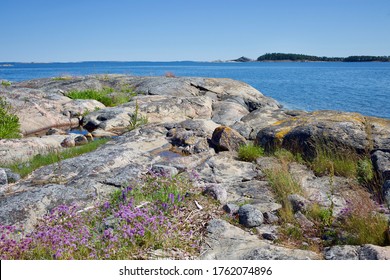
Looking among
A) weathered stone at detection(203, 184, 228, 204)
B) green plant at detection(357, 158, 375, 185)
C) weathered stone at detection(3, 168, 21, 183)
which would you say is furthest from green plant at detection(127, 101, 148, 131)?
green plant at detection(357, 158, 375, 185)

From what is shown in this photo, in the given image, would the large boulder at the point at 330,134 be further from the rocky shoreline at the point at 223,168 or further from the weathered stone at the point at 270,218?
the weathered stone at the point at 270,218

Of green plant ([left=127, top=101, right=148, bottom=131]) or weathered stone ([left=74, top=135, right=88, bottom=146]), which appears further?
green plant ([left=127, top=101, right=148, bottom=131])

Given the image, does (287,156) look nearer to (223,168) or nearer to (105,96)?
(223,168)

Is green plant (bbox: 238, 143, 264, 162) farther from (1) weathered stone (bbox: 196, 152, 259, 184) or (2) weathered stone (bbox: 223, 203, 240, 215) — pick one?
(2) weathered stone (bbox: 223, 203, 240, 215)

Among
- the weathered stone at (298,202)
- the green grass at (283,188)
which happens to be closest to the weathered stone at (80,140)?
the green grass at (283,188)

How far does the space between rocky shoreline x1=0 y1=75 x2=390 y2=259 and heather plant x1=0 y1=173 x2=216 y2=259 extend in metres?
0.40

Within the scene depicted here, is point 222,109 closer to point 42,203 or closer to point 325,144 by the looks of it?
point 325,144

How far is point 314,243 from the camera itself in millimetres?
5273

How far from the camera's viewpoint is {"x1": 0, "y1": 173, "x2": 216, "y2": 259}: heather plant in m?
4.68

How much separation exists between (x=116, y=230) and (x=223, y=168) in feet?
13.7

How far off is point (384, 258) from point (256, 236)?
1.84 m

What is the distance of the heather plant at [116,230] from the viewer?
468 centimetres

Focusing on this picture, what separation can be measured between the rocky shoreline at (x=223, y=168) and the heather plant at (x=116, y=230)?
1.31 feet

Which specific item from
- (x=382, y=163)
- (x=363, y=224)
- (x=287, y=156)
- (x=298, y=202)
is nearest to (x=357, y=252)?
(x=363, y=224)
